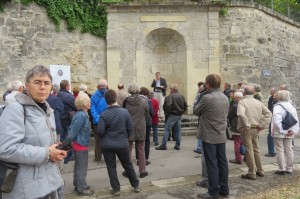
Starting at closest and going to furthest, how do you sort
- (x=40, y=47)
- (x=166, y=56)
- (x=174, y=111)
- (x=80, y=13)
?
(x=174, y=111) < (x=40, y=47) < (x=80, y=13) < (x=166, y=56)

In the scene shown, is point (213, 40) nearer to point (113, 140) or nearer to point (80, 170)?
point (113, 140)

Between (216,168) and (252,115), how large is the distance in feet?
5.39

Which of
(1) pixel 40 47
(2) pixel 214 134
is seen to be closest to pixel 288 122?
(2) pixel 214 134

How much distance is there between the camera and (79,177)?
5438 millimetres

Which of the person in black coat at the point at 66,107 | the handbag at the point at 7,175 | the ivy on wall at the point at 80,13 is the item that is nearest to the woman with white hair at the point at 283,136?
the person in black coat at the point at 66,107

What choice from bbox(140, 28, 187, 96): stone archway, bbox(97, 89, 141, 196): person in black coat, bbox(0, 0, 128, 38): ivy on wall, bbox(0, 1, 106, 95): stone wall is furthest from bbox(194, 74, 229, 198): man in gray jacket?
bbox(0, 0, 128, 38): ivy on wall

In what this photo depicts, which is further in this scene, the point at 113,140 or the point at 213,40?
the point at 213,40

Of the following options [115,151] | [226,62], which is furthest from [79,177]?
[226,62]

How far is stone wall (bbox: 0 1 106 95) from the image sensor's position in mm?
11234

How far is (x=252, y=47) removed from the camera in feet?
46.8

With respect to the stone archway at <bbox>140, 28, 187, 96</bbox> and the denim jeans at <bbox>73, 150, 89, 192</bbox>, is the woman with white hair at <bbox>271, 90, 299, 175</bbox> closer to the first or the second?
the denim jeans at <bbox>73, 150, 89, 192</bbox>

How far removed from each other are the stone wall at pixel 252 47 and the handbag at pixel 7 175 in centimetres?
1230

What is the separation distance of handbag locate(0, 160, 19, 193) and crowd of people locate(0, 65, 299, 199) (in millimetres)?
39

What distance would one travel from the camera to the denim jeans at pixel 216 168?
→ 17.0 ft
